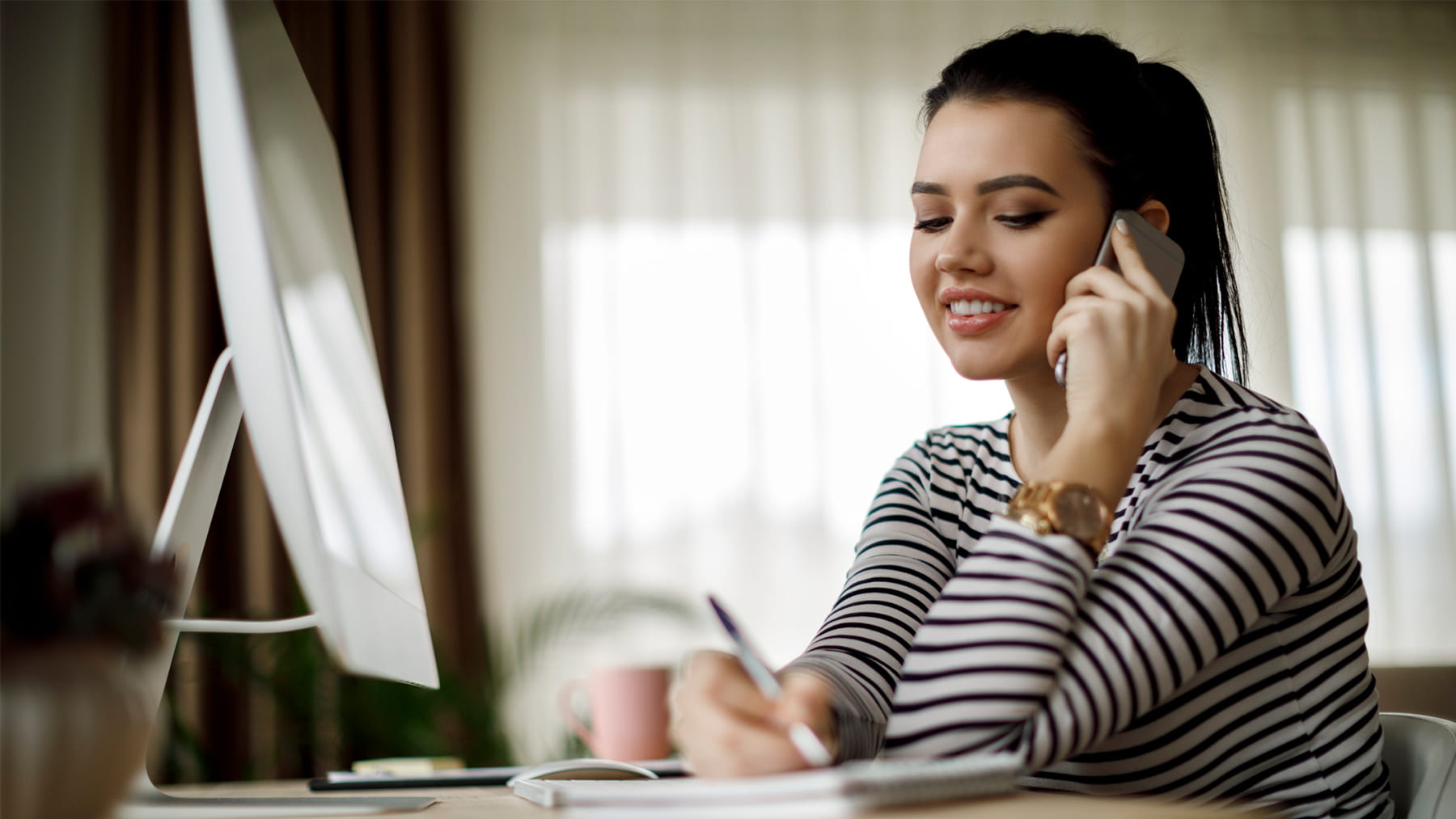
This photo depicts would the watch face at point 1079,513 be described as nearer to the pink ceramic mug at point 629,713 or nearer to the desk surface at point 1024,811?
the desk surface at point 1024,811

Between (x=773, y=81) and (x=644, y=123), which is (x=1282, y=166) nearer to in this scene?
(x=773, y=81)

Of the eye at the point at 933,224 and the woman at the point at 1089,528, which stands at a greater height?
the eye at the point at 933,224

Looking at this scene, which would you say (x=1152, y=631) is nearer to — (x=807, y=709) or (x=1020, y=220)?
(x=807, y=709)

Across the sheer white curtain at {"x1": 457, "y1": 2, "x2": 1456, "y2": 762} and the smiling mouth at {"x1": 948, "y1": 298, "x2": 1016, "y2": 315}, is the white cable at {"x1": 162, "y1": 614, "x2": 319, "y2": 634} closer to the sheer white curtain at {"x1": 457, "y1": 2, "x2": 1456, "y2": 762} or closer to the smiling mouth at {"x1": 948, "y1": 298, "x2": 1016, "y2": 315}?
the smiling mouth at {"x1": 948, "y1": 298, "x2": 1016, "y2": 315}

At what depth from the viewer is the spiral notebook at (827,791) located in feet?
1.43

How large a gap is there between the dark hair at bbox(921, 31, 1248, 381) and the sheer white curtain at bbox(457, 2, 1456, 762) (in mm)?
1832

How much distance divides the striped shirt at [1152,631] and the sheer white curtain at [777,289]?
71.8 inches

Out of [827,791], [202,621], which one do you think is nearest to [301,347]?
[202,621]

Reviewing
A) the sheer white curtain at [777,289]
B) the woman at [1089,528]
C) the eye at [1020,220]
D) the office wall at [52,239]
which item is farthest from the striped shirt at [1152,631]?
the office wall at [52,239]

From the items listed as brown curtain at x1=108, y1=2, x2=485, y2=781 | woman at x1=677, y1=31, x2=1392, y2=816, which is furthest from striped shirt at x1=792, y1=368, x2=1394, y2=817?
brown curtain at x1=108, y1=2, x2=485, y2=781

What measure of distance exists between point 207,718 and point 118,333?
96 cm

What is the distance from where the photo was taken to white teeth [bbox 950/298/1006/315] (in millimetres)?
991

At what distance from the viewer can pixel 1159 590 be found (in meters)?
0.69

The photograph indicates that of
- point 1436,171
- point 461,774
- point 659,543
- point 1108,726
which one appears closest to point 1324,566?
point 1108,726
